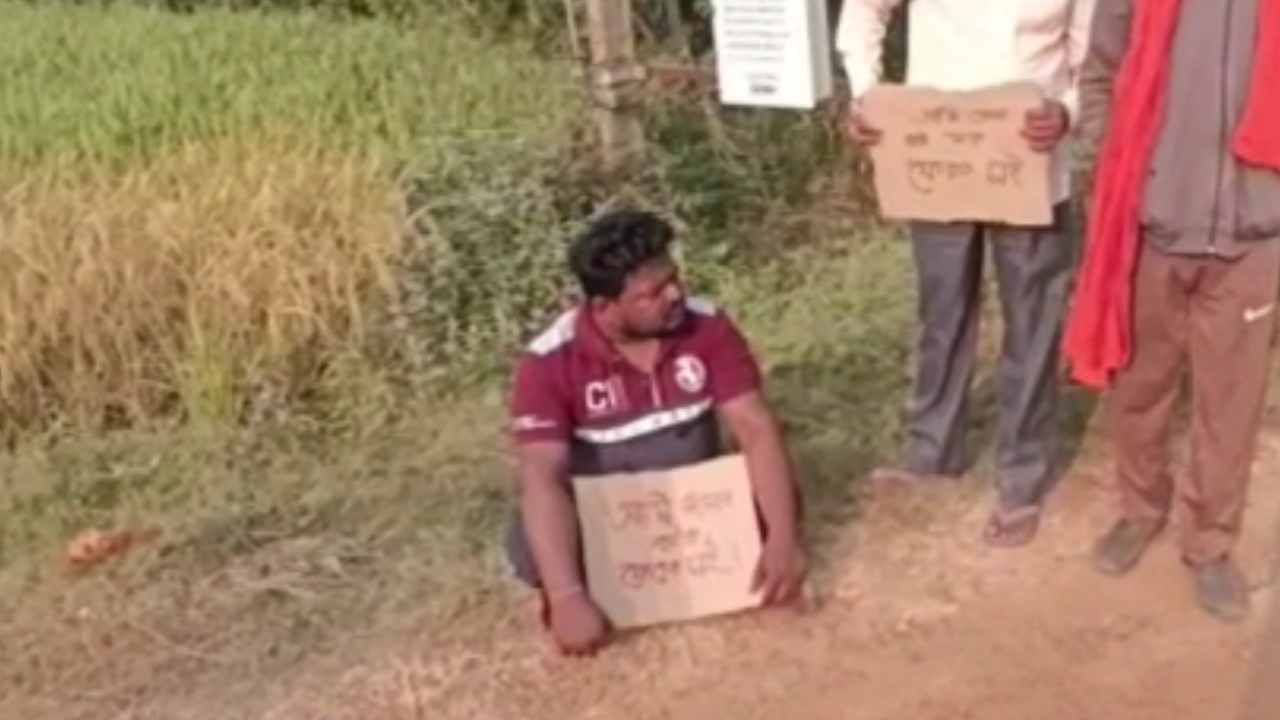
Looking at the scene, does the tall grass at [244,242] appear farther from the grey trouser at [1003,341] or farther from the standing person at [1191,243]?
the standing person at [1191,243]

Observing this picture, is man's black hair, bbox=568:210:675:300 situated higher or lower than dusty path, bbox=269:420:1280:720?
higher

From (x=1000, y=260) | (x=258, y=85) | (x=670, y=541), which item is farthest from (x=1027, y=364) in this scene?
(x=258, y=85)

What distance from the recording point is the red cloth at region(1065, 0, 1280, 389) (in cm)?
448

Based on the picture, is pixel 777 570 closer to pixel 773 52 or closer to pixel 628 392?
pixel 628 392

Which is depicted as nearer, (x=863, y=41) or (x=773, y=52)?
(x=863, y=41)

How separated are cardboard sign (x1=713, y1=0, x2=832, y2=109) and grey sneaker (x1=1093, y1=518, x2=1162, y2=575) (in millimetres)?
1463

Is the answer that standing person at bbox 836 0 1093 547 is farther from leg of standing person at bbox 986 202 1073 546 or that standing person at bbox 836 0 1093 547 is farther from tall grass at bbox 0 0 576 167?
tall grass at bbox 0 0 576 167

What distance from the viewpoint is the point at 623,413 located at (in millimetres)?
4785

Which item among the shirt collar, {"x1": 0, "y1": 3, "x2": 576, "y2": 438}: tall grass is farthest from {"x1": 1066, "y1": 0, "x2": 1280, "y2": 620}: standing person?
{"x1": 0, "y1": 3, "x2": 576, "y2": 438}: tall grass

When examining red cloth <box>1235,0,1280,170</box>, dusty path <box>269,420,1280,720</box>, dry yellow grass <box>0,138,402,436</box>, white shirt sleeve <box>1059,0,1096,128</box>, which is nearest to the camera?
red cloth <box>1235,0,1280,170</box>

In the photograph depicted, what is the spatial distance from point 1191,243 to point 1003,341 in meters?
0.71

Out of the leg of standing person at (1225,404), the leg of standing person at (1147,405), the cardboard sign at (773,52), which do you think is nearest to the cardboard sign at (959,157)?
the leg of standing person at (1147,405)

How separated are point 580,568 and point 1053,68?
1329 mm

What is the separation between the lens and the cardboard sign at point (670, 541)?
476cm
